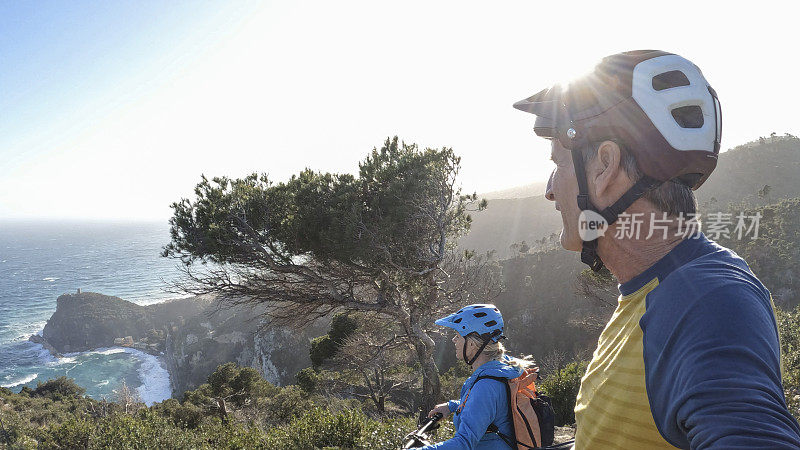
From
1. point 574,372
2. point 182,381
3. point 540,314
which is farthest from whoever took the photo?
point 182,381

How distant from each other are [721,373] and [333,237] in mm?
11601

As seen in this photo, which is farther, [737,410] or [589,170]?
[589,170]

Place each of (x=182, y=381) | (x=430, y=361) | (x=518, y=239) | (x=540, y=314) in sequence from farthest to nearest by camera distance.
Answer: (x=518, y=239), (x=182, y=381), (x=540, y=314), (x=430, y=361)

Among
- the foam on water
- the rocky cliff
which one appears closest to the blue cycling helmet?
the rocky cliff

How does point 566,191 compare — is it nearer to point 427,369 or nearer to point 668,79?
point 668,79

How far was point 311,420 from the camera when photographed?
629 cm

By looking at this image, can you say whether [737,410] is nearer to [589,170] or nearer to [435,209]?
[589,170]

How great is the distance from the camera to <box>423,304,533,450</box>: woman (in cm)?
259

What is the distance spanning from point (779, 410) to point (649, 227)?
1.92 feet

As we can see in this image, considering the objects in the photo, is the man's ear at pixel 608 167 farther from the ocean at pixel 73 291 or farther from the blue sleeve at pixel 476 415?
the ocean at pixel 73 291

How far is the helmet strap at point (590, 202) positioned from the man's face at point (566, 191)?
0.03 m

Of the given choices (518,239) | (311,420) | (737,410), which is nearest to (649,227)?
(737,410)

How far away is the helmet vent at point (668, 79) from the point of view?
1.21 m

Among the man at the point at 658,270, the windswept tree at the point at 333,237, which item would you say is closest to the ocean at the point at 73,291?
the windswept tree at the point at 333,237
